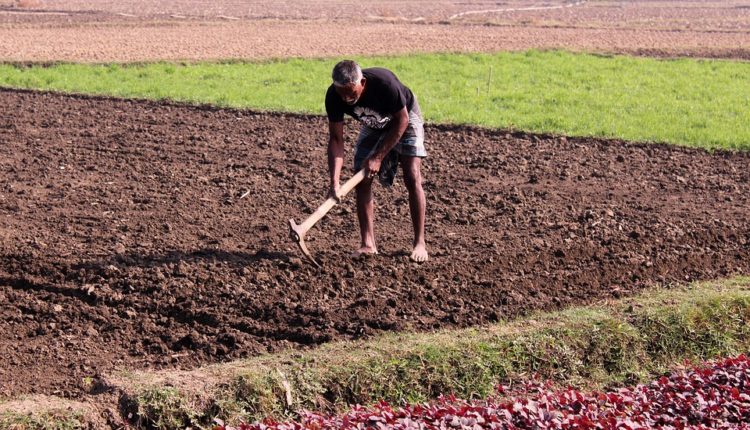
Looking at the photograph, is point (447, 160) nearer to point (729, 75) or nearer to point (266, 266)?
point (266, 266)

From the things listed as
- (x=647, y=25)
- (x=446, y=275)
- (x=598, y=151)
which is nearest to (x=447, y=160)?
(x=598, y=151)

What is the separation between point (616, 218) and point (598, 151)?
3.28 metres

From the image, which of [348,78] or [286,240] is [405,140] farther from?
[286,240]

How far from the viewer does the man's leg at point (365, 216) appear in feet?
27.6

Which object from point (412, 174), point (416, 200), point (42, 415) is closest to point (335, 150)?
point (412, 174)

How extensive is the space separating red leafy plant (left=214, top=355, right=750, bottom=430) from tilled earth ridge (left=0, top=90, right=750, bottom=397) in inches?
60.9

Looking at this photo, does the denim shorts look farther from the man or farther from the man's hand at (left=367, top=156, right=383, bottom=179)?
the man's hand at (left=367, top=156, right=383, bottom=179)

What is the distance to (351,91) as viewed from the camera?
750 cm

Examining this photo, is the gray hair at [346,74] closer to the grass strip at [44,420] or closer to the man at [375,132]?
the man at [375,132]

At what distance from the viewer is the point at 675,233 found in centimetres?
941

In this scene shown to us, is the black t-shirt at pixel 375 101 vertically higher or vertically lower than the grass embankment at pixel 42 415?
higher

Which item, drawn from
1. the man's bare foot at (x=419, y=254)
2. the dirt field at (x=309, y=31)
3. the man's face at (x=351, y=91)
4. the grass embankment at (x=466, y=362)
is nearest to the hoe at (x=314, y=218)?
the man's face at (x=351, y=91)

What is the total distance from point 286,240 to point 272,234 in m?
0.25

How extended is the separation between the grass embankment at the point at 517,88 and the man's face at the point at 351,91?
23.2 feet
